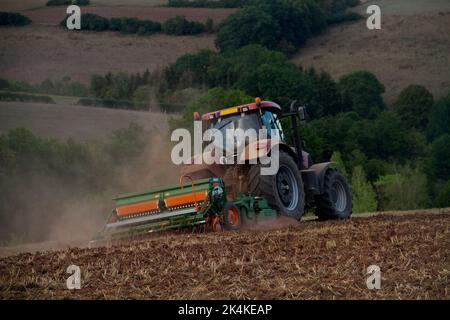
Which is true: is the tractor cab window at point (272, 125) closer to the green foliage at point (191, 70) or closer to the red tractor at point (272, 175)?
the red tractor at point (272, 175)

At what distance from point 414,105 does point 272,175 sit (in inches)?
2276

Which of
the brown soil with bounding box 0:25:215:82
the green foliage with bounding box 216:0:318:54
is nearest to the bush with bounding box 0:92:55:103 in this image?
the brown soil with bounding box 0:25:215:82

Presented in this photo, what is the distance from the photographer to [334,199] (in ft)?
58.1

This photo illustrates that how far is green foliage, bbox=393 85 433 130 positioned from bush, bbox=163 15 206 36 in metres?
21.1

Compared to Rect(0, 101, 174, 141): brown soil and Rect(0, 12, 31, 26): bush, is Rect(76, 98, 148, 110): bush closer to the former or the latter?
Rect(0, 101, 174, 141): brown soil

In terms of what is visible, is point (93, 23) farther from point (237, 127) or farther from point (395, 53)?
point (237, 127)

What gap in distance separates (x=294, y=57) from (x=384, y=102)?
12561 millimetres

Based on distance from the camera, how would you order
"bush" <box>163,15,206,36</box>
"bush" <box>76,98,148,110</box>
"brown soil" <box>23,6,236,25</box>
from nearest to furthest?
"bush" <box>76,98,148,110</box>, "brown soil" <box>23,6,236,25</box>, "bush" <box>163,15,206,36</box>

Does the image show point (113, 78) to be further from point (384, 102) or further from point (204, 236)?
point (204, 236)

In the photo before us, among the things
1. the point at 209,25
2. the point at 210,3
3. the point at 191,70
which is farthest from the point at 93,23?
the point at 210,3

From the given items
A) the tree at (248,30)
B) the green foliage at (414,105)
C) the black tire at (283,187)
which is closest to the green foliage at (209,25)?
the tree at (248,30)

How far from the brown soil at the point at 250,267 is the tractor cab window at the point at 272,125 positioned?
3.45 meters

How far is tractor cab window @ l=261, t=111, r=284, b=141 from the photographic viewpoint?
15.8m

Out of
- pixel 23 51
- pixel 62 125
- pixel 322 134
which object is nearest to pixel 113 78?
pixel 23 51
